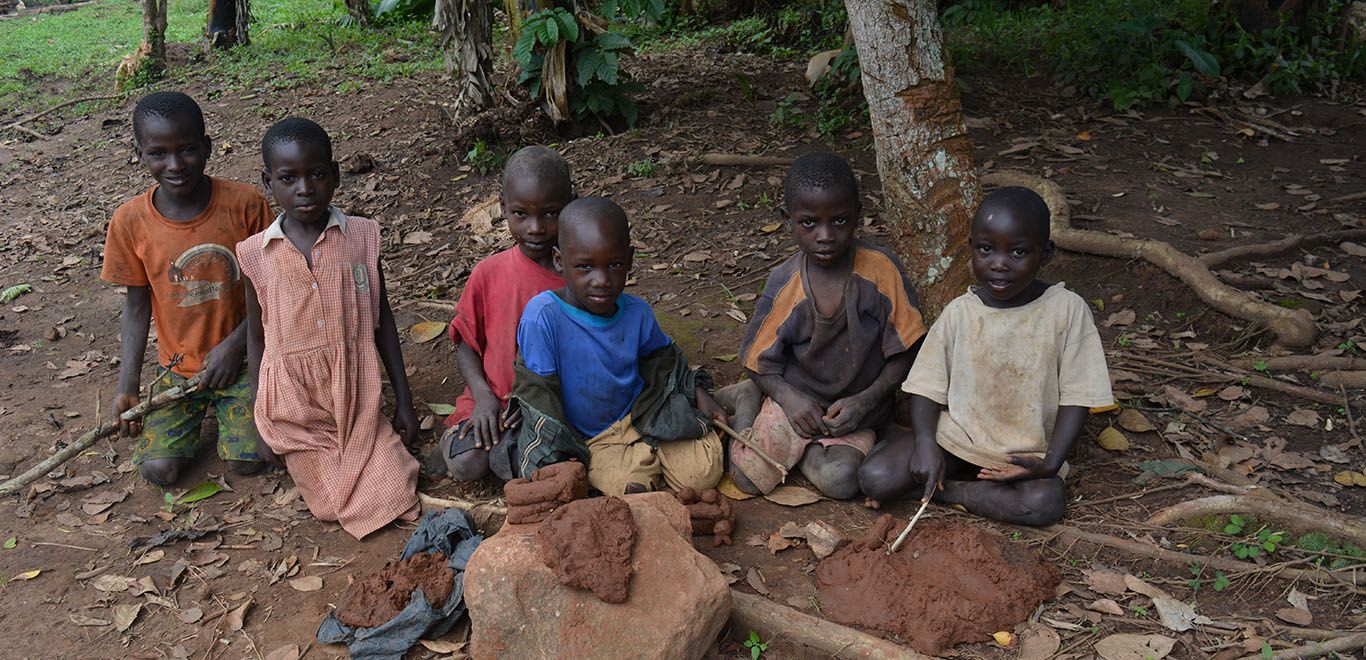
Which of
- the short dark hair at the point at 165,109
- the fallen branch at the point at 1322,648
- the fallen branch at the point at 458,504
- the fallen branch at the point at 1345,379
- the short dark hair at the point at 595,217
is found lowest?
the fallen branch at the point at 458,504

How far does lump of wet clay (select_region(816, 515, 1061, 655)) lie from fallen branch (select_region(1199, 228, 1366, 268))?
242 cm

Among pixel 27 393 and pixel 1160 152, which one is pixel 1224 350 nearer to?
pixel 1160 152

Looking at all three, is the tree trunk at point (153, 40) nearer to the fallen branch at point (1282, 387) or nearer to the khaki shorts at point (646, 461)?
the khaki shorts at point (646, 461)

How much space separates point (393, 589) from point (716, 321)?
2.38 m

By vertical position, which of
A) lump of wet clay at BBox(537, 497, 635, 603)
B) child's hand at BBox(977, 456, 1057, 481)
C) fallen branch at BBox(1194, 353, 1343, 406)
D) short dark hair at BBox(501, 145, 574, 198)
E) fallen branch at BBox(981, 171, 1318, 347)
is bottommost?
lump of wet clay at BBox(537, 497, 635, 603)

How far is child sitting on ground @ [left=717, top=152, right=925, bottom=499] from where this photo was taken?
3.66 m

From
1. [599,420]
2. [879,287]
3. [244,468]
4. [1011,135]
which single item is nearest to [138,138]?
[244,468]

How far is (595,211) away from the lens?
11.1ft

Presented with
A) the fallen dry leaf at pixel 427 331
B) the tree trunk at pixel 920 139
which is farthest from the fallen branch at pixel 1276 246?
the fallen dry leaf at pixel 427 331

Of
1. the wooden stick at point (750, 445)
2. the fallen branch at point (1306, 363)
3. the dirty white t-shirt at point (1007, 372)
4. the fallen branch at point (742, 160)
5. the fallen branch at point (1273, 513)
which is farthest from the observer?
the fallen branch at point (742, 160)

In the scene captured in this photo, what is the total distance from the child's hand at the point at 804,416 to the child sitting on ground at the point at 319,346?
1.56 meters

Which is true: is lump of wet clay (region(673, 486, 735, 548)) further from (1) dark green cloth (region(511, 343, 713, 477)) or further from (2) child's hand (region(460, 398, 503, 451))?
(2) child's hand (region(460, 398, 503, 451))

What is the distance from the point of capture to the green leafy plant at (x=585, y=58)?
6.99m

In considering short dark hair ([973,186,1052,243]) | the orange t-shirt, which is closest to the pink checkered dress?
the orange t-shirt
